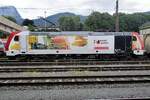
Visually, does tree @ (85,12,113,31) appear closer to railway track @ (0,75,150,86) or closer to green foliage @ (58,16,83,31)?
green foliage @ (58,16,83,31)

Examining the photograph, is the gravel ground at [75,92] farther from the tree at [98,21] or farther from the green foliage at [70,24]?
the green foliage at [70,24]

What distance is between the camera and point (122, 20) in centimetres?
11775

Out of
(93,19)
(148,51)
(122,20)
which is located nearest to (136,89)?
(148,51)

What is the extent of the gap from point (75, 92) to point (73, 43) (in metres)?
18.8

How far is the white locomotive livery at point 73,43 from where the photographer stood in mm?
31422

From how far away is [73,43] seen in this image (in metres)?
32.1

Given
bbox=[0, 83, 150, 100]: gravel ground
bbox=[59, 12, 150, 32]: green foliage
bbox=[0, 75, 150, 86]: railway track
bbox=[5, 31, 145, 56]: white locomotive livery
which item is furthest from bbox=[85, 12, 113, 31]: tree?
bbox=[0, 83, 150, 100]: gravel ground

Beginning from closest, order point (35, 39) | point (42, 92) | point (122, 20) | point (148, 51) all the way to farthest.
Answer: point (42, 92)
point (35, 39)
point (148, 51)
point (122, 20)

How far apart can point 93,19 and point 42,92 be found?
88.9m

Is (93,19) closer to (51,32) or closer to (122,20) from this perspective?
(122,20)

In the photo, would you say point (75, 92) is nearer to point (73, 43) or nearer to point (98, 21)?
point (73, 43)

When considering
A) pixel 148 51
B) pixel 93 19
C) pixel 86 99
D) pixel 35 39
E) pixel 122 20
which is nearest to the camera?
pixel 86 99

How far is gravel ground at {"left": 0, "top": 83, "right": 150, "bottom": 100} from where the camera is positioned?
1257 centimetres

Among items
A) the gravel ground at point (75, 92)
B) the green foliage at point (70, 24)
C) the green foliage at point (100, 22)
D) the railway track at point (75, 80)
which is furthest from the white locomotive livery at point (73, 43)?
the green foliage at point (70, 24)
